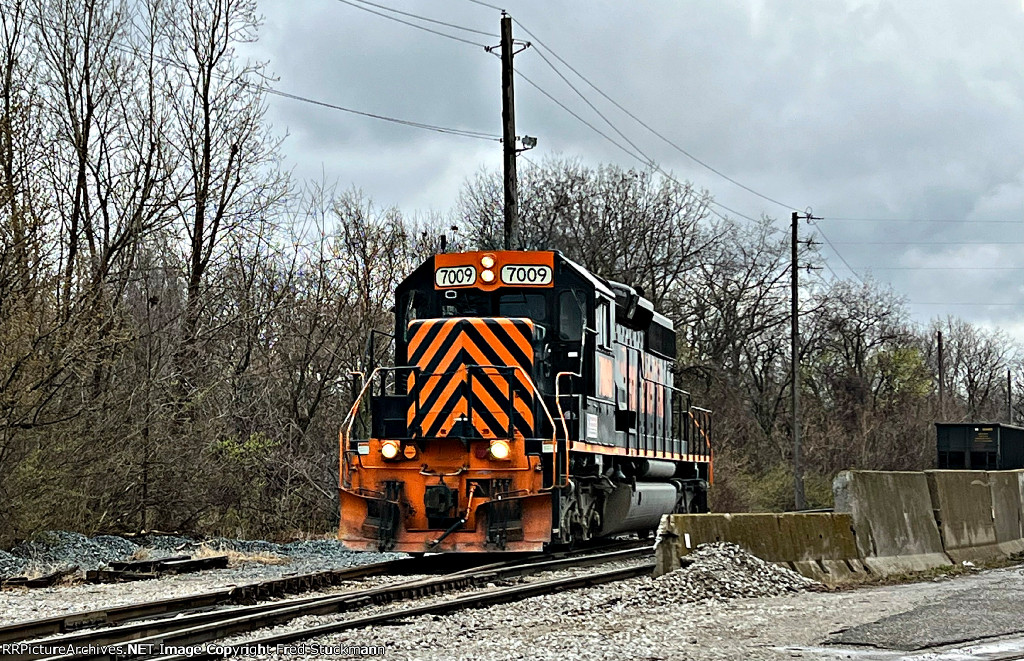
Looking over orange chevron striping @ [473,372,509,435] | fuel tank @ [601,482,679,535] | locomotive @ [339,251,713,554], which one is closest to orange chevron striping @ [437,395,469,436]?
locomotive @ [339,251,713,554]

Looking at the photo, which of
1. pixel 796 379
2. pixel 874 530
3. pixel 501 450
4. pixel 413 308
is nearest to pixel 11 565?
pixel 413 308

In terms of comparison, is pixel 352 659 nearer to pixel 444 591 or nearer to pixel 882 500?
pixel 444 591

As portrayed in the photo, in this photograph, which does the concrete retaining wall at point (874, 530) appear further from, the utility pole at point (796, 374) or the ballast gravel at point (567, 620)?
the utility pole at point (796, 374)

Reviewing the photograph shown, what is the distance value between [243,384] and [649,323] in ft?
26.2

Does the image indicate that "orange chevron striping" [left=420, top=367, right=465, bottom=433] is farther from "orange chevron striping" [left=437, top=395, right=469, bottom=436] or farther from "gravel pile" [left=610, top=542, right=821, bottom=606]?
"gravel pile" [left=610, top=542, right=821, bottom=606]

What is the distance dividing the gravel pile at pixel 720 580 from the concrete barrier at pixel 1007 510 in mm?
5059

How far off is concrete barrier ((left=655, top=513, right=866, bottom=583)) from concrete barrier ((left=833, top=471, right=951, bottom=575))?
24 cm

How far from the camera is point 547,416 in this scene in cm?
1295

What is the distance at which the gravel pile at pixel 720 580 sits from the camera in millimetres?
10422

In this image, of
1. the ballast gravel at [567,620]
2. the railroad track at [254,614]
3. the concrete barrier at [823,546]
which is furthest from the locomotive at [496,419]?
the concrete barrier at [823,546]

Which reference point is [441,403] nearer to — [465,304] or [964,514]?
[465,304]

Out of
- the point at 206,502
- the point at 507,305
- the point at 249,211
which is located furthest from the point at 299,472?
the point at 507,305

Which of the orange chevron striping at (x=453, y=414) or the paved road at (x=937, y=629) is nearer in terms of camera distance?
the paved road at (x=937, y=629)

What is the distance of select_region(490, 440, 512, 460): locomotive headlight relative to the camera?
1268 cm
